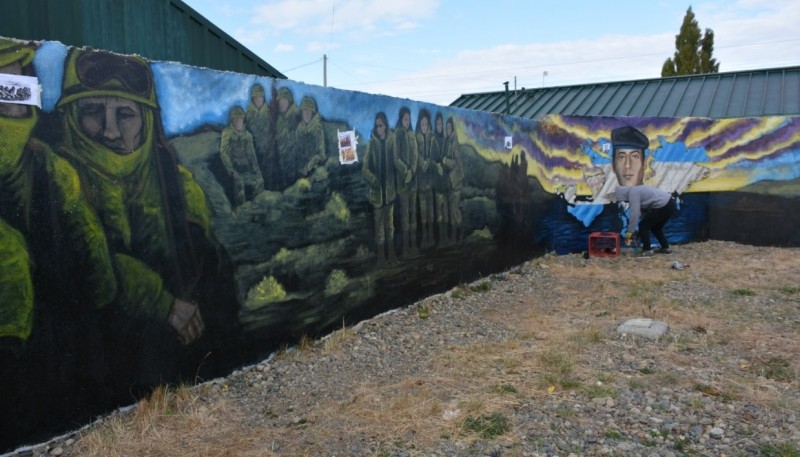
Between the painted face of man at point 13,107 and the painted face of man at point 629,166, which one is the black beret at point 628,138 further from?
the painted face of man at point 13,107

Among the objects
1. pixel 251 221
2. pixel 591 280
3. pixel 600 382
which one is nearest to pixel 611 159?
pixel 591 280

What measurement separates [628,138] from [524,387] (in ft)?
24.5

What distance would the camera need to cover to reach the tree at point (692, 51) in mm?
25109

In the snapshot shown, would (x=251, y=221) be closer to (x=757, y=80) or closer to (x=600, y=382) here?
(x=600, y=382)

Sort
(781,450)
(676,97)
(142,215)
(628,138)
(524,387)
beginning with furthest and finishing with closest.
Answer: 1. (676,97)
2. (628,138)
3. (524,387)
4. (142,215)
5. (781,450)

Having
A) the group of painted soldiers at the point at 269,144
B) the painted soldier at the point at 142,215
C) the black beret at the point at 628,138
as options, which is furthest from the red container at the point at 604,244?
the painted soldier at the point at 142,215

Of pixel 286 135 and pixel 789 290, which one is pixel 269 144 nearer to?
pixel 286 135

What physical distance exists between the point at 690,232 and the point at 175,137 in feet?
31.8

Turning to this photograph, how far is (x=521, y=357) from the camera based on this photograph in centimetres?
443

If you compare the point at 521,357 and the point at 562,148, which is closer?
the point at 521,357

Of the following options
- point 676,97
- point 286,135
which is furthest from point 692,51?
point 286,135

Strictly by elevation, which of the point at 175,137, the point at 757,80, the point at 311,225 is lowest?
the point at 311,225

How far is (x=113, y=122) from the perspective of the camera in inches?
125

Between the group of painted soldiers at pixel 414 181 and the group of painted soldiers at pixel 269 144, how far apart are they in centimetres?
80
